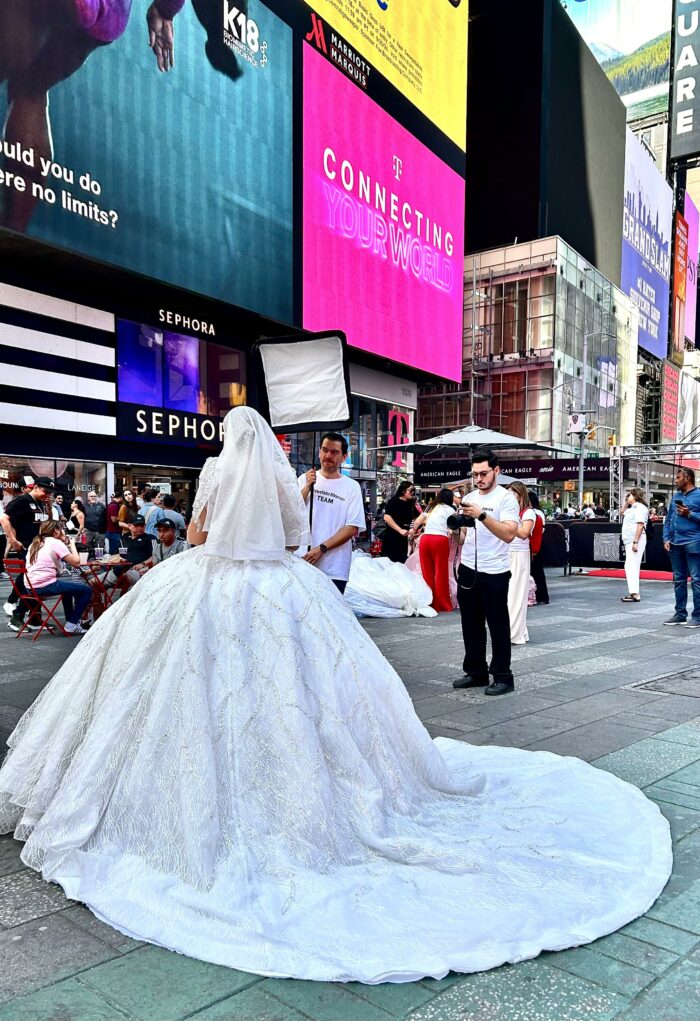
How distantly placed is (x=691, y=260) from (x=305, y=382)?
76.4 m

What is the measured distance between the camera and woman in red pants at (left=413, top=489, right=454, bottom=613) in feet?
37.1

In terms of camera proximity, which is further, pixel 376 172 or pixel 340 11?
pixel 376 172

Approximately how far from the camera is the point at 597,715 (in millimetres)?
5582

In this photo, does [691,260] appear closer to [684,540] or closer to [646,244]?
[646,244]

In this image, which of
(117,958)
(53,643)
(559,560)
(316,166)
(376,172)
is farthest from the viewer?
(376,172)

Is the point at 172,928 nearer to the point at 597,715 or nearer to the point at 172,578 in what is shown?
the point at 172,578

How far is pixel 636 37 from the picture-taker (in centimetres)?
6656

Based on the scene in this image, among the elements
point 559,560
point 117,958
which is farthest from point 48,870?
point 559,560

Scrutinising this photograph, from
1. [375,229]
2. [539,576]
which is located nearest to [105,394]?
[375,229]

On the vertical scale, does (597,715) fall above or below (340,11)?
below

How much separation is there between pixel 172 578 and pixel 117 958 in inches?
59.6

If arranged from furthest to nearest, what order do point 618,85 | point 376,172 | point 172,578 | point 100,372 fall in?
point 618,85, point 376,172, point 100,372, point 172,578

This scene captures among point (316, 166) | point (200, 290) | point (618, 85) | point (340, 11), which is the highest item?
point (618, 85)

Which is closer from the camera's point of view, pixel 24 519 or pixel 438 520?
pixel 24 519
